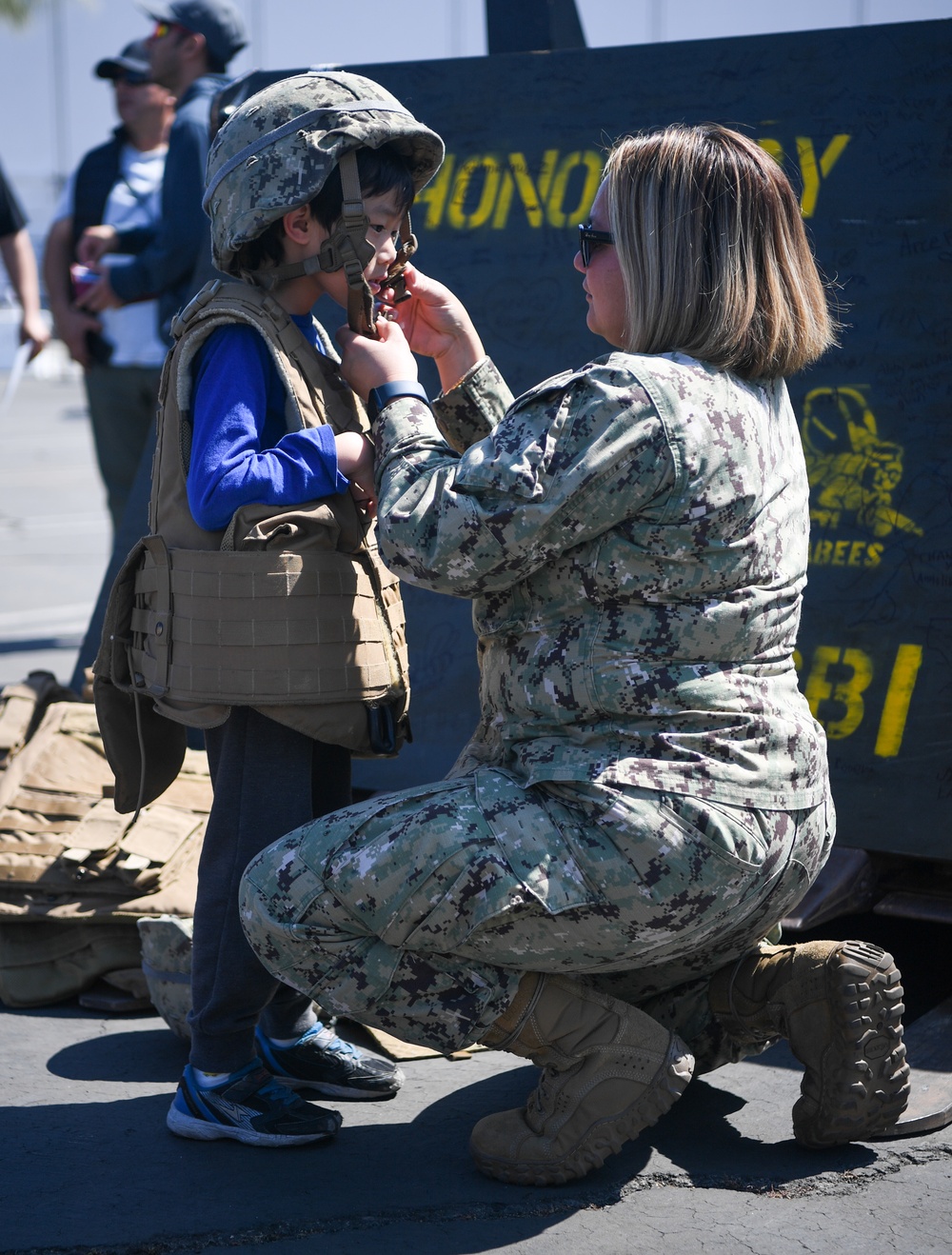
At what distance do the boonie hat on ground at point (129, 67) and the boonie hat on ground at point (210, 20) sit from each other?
0.14m

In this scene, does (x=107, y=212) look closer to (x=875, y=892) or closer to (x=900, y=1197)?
(x=875, y=892)

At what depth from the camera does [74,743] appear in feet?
12.2

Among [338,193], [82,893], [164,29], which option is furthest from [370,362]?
[164,29]

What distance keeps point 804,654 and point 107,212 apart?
3276 mm

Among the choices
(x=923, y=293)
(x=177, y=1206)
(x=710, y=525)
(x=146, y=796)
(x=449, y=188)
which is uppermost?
(x=449, y=188)

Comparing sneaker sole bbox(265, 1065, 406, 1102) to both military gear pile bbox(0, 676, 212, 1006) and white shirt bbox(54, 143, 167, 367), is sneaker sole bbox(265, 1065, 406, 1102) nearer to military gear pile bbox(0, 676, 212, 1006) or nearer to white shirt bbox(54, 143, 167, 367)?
military gear pile bbox(0, 676, 212, 1006)

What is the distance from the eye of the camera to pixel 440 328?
2.75 m

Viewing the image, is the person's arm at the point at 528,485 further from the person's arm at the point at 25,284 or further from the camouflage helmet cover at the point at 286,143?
the person's arm at the point at 25,284

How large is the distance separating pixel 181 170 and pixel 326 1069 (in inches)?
129

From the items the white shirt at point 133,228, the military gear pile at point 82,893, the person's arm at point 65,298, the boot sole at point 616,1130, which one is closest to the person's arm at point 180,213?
the white shirt at point 133,228

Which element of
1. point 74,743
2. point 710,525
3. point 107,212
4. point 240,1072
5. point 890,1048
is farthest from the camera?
point 107,212

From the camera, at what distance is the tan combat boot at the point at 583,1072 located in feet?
7.63

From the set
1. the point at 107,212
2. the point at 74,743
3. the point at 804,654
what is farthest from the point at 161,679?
the point at 107,212

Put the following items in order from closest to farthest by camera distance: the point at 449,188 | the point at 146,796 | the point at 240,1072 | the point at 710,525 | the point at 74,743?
the point at 710,525, the point at 240,1072, the point at 146,796, the point at 74,743, the point at 449,188
